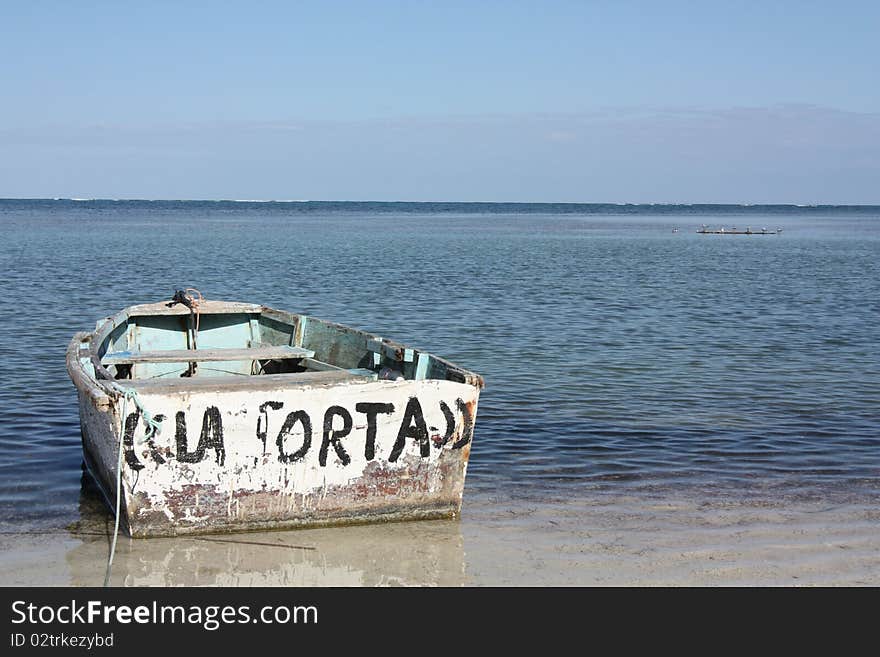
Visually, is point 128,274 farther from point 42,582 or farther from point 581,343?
point 42,582

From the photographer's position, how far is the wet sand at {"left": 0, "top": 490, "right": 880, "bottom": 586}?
604 cm

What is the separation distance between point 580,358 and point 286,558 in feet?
29.7

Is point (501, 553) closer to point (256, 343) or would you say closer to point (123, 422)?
point (123, 422)

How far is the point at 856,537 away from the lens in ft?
22.3

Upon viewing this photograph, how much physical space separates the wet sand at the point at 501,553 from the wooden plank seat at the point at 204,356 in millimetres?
2576

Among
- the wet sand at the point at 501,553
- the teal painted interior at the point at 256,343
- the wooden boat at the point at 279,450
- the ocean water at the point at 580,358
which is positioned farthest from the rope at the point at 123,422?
the teal painted interior at the point at 256,343

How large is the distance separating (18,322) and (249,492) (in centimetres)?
1277

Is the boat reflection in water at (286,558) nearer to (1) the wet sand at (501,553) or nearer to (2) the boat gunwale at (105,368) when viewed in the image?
(1) the wet sand at (501,553)

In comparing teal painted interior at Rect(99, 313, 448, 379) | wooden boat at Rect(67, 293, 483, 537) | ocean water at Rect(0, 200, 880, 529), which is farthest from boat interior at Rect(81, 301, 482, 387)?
ocean water at Rect(0, 200, 880, 529)

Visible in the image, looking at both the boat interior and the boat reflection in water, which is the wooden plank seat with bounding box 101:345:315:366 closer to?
the boat interior

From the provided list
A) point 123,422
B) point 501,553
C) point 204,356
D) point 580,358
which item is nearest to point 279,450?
point 123,422

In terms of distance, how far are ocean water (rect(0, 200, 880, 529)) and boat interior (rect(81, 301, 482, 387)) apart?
37.2 inches

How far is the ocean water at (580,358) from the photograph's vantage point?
331 inches
